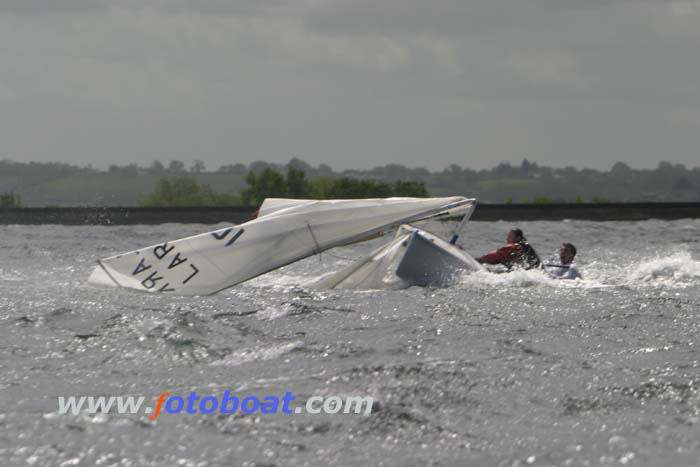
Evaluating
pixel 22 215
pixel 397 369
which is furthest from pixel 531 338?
pixel 22 215

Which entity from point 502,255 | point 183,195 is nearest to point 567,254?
point 502,255

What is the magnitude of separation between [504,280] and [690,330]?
13.1ft

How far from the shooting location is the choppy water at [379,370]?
7121 mm

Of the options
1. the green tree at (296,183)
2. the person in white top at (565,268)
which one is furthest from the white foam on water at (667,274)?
the green tree at (296,183)

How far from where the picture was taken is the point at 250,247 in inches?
610

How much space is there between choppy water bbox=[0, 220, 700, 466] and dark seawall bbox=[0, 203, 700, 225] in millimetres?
24823

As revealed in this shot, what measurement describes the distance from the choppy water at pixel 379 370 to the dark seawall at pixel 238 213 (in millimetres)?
24823

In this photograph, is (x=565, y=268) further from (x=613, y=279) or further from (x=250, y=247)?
(x=250, y=247)

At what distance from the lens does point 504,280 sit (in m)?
15.4

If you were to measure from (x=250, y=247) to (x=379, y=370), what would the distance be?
6.59 meters

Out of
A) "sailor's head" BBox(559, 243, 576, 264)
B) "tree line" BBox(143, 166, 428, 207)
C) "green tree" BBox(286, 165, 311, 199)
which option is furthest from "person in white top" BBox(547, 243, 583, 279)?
"green tree" BBox(286, 165, 311, 199)

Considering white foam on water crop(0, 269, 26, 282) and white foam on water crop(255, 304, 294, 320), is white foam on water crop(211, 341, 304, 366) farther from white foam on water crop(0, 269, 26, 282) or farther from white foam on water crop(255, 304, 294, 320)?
white foam on water crop(0, 269, 26, 282)

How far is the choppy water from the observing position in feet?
23.4

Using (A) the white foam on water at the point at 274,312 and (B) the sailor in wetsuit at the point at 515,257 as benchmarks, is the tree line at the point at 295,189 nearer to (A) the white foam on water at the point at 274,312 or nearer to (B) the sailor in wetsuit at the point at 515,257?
(B) the sailor in wetsuit at the point at 515,257
